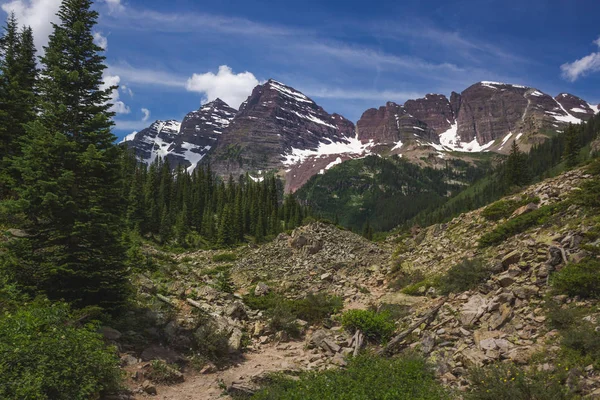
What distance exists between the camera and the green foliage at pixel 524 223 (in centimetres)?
2052

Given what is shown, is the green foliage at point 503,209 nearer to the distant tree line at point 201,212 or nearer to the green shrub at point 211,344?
the green shrub at point 211,344

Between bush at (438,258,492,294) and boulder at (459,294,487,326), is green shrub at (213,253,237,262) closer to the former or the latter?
bush at (438,258,492,294)

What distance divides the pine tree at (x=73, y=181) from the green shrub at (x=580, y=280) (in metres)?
17.0

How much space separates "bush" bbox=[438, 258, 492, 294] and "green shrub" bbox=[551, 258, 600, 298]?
4.21 metres

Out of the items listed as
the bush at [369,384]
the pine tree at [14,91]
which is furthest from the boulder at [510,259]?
the pine tree at [14,91]

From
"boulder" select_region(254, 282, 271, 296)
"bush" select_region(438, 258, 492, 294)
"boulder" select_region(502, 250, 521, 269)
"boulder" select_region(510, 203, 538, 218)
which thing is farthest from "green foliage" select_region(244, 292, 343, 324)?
"boulder" select_region(510, 203, 538, 218)

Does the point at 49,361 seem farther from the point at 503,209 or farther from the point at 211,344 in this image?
the point at 503,209

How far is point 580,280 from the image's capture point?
11.5 m

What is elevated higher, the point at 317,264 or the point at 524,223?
the point at 524,223

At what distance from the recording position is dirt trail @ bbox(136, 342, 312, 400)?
37.2 ft

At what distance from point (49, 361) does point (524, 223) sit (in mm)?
24089

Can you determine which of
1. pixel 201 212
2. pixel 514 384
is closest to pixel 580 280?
pixel 514 384

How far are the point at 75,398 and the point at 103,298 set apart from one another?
21.3ft

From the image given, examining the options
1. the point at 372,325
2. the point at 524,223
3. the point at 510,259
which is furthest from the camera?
the point at 524,223
